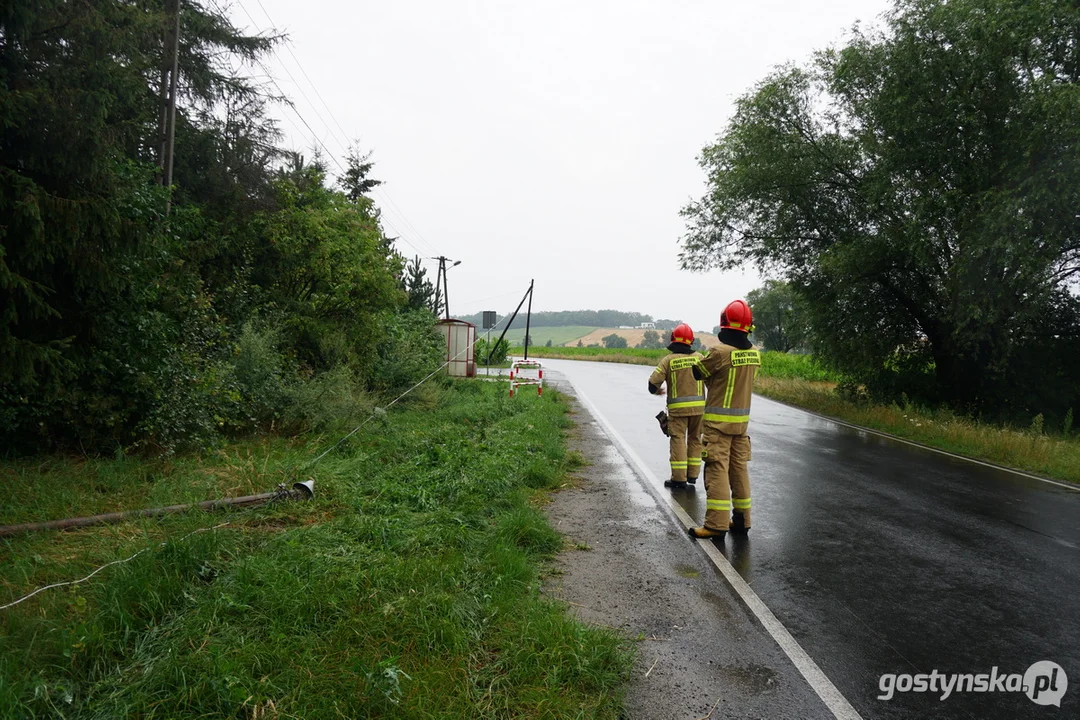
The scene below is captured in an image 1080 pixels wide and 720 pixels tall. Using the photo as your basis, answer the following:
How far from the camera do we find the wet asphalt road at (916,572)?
3.64 metres

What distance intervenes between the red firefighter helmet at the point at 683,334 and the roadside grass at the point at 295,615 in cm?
313

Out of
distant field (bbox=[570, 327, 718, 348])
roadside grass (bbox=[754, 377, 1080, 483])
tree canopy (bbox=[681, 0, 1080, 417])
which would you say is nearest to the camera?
roadside grass (bbox=[754, 377, 1080, 483])

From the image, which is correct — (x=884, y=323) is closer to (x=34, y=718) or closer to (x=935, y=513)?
(x=935, y=513)

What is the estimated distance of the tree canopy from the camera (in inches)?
547

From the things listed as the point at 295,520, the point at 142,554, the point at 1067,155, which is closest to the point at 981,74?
the point at 1067,155

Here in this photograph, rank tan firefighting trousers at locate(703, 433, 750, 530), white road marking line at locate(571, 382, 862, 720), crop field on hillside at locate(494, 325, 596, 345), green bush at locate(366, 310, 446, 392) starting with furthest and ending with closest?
1. crop field on hillside at locate(494, 325, 596, 345)
2. green bush at locate(366, 310, 446, 392)
3. tan firefighting trousers at locate(703, 433, 750, 530)
4. white road marking line at locate(571, 382, 862, 720)

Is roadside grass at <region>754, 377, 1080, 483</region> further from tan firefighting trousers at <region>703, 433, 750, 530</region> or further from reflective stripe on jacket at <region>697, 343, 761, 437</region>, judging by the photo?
reflective stripe on jacket at <region>697, 343, 761, 437</region>

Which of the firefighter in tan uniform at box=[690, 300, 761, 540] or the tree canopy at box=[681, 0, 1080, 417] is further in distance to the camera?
the tree canopy at box=[681, 0, 1080, 417]

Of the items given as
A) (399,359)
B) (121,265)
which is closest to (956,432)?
(399,359)

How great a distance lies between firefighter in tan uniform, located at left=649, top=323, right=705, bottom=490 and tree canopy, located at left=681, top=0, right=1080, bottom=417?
31.0 ft

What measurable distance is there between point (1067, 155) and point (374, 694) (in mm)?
15564

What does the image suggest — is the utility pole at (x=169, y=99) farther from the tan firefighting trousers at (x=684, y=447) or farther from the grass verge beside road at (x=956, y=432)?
the grass verge beside road at (x=956, y=432)
